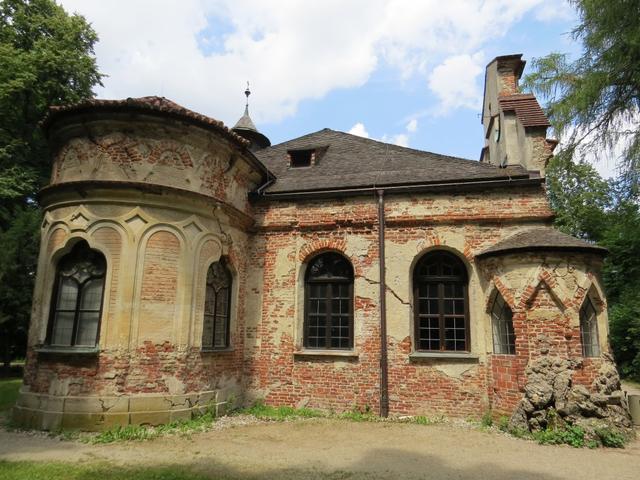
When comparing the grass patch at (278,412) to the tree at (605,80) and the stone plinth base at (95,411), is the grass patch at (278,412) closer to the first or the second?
the stone plinth base at (95,411)

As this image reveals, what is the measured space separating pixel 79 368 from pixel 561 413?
8.80 meters

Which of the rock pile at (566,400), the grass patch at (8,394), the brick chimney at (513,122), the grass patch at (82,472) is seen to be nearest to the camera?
the grass patch at (82,472)

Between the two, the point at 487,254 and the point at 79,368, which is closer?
the point at 79,368

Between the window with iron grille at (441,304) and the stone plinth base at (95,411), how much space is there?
542 cm

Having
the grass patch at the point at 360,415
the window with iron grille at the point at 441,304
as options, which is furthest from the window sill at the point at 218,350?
the window with iron grille at the point at 441,304

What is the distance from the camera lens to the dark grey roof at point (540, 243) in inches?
336

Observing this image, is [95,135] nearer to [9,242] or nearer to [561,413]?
[9,242]

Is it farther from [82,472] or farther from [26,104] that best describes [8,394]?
[26,104]

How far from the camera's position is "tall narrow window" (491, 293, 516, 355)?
9126 mm

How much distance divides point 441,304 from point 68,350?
7781 millimetres

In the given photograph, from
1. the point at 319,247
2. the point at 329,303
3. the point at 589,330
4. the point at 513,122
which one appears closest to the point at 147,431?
the point at 329,303

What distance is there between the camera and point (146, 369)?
27.5ft

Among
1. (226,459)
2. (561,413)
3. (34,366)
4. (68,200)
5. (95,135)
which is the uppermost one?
(95,135)

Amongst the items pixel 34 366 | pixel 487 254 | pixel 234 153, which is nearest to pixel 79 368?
pixel 34 366
